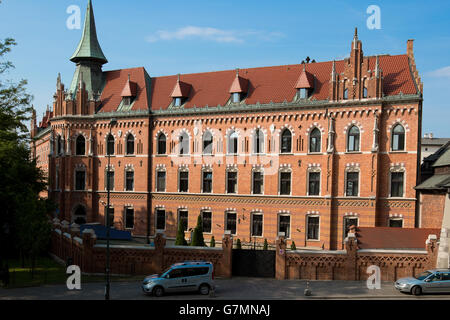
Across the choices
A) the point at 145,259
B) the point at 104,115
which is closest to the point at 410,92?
the point at 145,259

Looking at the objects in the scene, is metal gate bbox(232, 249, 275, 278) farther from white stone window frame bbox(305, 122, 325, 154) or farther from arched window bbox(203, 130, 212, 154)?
arched window bbox(203, 130, 212, 154)

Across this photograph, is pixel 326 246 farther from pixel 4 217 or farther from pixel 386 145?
pixel 4 217

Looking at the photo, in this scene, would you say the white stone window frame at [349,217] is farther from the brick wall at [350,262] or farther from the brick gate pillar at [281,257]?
the brick gate pillar at [281,257]

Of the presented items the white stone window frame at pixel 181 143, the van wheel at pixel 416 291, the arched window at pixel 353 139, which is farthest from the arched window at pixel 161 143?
the van wheel at pixel 416 291

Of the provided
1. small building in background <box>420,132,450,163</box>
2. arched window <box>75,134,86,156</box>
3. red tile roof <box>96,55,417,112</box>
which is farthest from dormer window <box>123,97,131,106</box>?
small building in background <box>420,132,450,163</box>

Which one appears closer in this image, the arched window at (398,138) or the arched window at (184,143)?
the arched window at (398,138)

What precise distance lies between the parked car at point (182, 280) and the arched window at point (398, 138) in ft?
66.2

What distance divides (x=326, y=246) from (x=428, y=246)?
10.7m

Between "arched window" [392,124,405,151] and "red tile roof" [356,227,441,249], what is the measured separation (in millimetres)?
7840

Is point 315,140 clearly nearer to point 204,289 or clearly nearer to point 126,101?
point 204,289

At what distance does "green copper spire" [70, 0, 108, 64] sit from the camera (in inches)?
1868

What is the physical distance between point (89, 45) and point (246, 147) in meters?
22.6

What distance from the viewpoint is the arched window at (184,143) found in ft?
141

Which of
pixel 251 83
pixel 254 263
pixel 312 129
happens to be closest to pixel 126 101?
pixel 251 83
